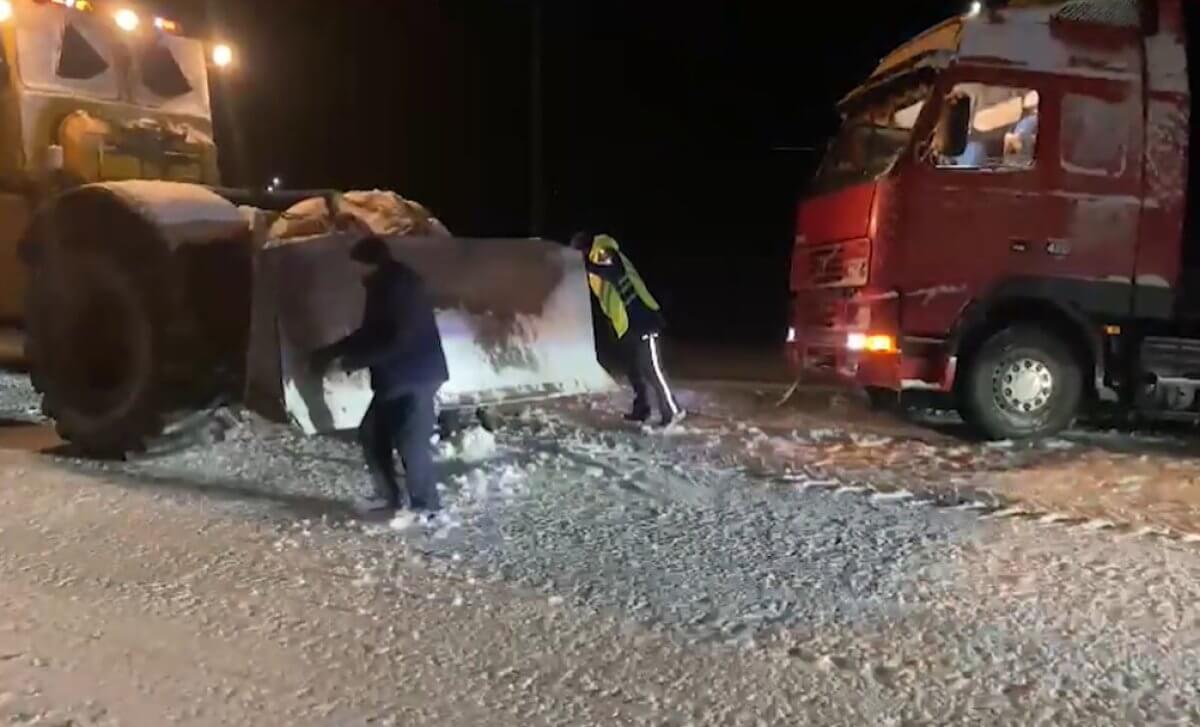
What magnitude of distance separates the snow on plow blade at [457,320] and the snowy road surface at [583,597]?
0.53 metres

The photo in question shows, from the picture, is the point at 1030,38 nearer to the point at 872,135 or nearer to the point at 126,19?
the point at 872,135

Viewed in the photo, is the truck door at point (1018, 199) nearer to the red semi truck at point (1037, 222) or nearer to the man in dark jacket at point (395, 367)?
the red semi truck at point (1037, 222)

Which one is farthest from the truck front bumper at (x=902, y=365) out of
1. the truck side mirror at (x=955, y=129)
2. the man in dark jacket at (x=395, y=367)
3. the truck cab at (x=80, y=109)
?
the truck cab at (x=80, y=109)

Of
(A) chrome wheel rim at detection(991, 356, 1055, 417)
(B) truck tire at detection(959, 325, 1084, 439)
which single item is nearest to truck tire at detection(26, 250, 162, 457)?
(B) truck tire at detection(959, 325, 1084, 439)

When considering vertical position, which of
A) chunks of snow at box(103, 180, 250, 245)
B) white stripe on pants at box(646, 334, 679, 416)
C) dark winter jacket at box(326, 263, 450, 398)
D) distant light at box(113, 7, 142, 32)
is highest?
distant light at box(113, 7, 142, 32)

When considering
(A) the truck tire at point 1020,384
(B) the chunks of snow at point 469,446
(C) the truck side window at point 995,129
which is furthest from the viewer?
A: (A) the truck tire at point 1020,384

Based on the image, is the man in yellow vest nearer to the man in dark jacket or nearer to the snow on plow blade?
the snow on plow blade

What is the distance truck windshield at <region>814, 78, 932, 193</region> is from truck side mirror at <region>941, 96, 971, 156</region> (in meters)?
0.30

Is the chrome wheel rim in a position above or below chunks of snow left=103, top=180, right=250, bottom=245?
below

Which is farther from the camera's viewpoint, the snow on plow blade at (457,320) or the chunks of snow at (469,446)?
the chunks of snow at (469,446)

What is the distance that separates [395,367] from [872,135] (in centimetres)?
533

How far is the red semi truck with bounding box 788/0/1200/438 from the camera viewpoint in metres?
9.60

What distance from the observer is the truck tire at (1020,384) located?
9.81m

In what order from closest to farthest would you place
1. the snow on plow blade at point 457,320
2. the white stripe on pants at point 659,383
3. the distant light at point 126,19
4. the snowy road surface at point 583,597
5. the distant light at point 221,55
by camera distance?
the snowy road surface at point 583,597 < the snow on plow blade at point 457,320 < the distant light at point 126,19 < the white stripe on pants at point 659,383 < the distant light at point 221,55
